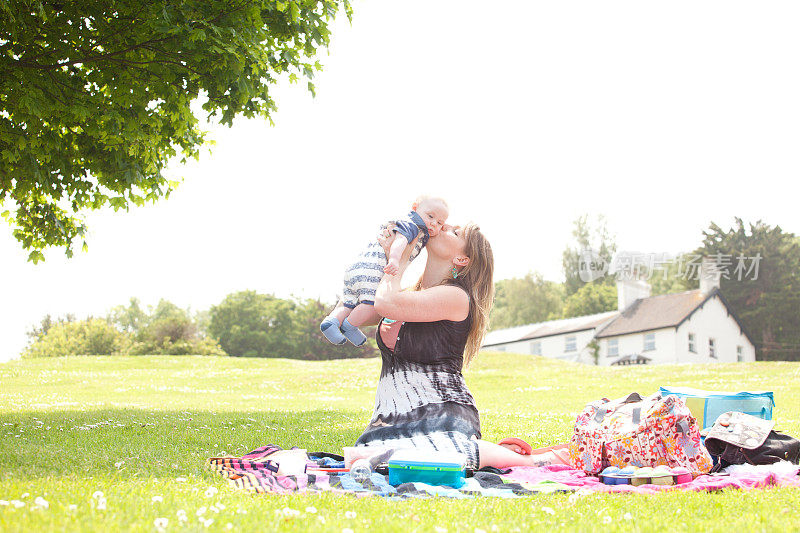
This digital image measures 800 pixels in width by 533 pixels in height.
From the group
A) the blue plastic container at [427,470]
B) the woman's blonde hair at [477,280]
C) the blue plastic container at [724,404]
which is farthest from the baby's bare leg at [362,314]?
the blue plastic container at [724,404]

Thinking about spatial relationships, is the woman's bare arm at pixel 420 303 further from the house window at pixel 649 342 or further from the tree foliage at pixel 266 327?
the tree foliage at pixel 266 327

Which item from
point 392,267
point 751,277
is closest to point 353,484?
point 392,267

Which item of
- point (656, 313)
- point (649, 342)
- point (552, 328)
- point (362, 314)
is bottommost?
point (649, 342)

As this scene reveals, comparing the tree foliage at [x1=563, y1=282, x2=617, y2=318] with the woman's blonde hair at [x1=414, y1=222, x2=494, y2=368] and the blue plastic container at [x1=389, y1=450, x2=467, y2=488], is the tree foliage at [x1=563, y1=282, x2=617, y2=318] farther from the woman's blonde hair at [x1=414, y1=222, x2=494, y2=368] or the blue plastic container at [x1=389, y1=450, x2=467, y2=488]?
the blue plastic container at [x1=389, y1=450, x2=467, y2=488]

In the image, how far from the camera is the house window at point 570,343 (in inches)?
2266

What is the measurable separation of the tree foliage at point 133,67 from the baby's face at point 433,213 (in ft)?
13.7

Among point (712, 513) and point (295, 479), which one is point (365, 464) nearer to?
point (295, 479)

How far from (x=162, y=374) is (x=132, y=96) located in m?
21.6

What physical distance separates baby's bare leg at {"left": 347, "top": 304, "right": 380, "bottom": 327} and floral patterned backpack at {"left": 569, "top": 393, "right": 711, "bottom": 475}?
6.90 feet

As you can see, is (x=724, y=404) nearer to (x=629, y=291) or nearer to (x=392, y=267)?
(x=392, y=267)

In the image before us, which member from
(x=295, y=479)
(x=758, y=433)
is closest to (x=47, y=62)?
(x=295, y=479)

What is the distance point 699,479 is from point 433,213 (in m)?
3.10

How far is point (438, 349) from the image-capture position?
5.82m

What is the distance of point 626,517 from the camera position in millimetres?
3549
